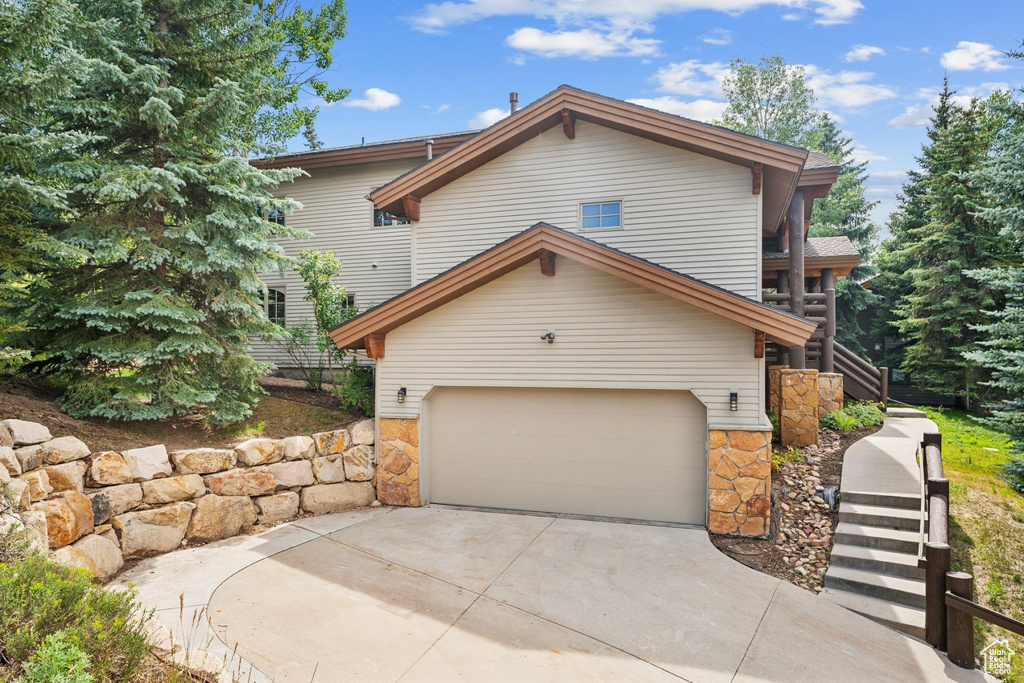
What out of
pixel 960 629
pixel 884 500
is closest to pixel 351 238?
pixel 884 500

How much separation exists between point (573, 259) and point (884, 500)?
5027 millimetres

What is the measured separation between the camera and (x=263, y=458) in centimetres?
779

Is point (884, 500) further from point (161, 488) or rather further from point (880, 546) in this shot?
point (161, 488)

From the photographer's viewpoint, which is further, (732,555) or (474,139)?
(474,139)

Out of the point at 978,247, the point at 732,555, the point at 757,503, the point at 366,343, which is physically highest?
the point at 978,247

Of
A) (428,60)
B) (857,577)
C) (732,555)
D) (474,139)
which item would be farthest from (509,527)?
(428,60)

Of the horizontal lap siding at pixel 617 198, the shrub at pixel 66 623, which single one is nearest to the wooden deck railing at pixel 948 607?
the horizontal lap siding at pixel 617 198

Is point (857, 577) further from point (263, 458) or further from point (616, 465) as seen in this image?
point (263, 458)

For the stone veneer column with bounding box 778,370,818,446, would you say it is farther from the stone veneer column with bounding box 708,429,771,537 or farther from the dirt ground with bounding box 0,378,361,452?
the dirt ground with bounding box 0,378,361,452

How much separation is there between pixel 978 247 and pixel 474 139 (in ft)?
58.2

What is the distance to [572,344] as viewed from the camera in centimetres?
805

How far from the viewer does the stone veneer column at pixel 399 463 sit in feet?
28.7

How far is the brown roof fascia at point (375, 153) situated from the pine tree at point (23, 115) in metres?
7.14

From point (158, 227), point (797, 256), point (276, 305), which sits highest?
point (158, 227)
